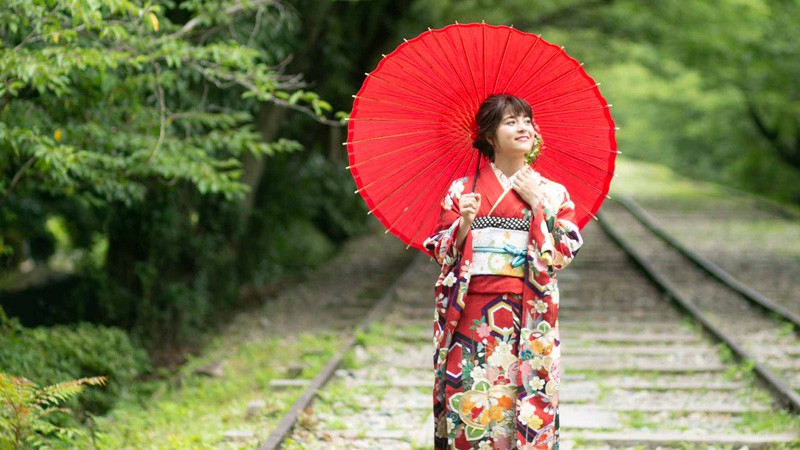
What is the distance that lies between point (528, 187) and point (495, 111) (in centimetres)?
35

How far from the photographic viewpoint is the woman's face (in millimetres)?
3631

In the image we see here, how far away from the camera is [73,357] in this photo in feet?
22.1

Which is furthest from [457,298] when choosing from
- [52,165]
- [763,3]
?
[763,3]

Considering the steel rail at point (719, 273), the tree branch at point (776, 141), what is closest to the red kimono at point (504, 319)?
the steel rail at point (719, 273)

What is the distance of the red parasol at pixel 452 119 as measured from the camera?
12.4 feet

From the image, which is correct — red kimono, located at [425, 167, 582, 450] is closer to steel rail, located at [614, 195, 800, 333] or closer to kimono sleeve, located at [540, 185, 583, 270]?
kimono sleeve, located at [540, 185, 583, 270]

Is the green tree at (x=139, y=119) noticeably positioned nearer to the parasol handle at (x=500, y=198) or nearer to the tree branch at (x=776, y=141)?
the parasol handle at (x=500, y=198)

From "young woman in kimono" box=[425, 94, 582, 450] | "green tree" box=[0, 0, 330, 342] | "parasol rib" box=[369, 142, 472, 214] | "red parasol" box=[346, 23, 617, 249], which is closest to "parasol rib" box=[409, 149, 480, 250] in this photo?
"red parasol" box=[346, 23, 617, 249]

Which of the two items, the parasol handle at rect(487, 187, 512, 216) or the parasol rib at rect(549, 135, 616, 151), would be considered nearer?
the parasol handle at rect(487, 187, 512, 216)

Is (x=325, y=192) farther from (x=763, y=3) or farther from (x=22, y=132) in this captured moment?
(x=22, y=132)

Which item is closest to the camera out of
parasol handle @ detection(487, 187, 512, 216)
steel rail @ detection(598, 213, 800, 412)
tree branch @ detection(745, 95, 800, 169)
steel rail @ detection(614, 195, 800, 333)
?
parasol handle @ detection(487, 187, 512, 216)

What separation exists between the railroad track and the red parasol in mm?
1954

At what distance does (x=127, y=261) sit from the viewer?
9969 mm

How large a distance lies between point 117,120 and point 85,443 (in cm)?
262
